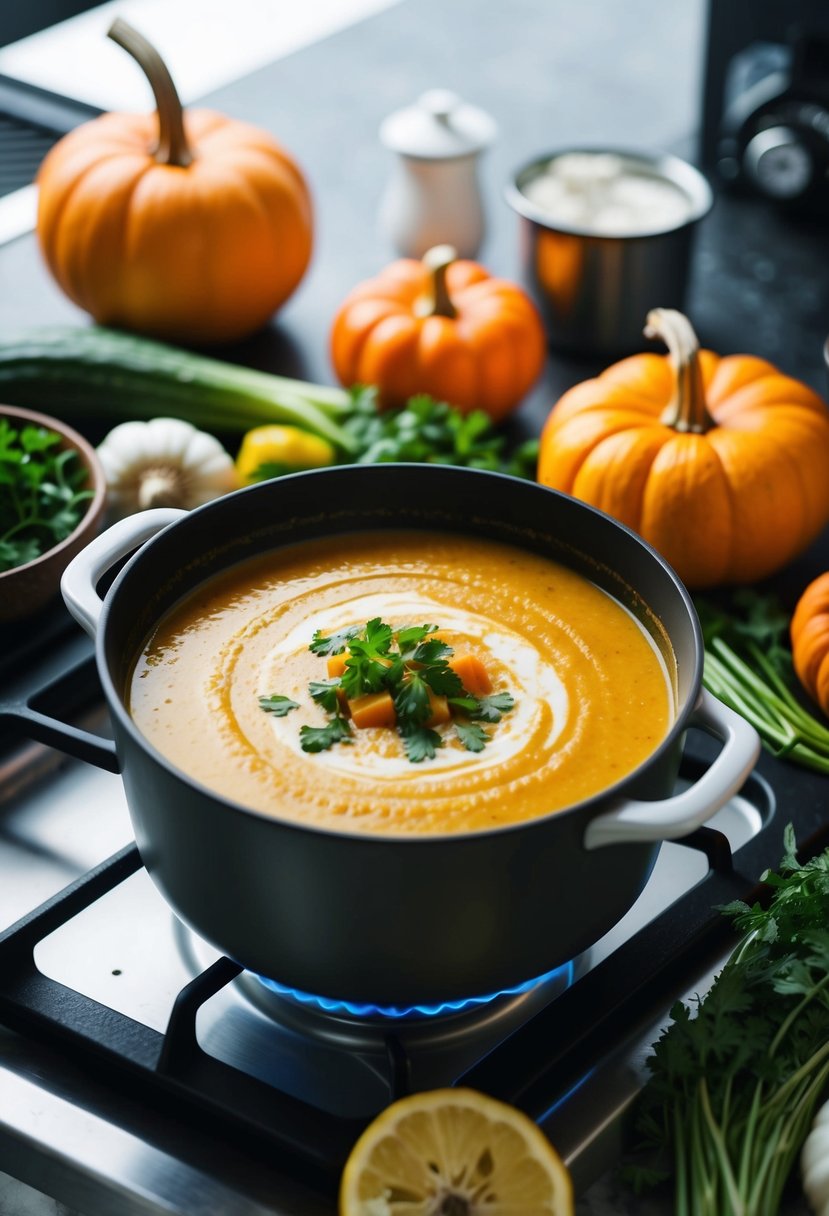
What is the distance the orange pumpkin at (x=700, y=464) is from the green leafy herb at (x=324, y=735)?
0.57 meters

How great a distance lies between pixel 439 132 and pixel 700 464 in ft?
2.65

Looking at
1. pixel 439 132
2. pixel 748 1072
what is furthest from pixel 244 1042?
pixel 439 132

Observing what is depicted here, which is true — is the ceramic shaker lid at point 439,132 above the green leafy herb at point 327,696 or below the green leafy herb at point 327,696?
above

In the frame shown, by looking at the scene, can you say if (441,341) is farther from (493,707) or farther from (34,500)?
(493,707)

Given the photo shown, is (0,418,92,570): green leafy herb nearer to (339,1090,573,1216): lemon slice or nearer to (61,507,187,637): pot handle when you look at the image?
(61,507,187,637): pot handle

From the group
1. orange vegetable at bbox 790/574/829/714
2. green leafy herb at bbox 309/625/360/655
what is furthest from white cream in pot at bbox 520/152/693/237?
green leafy herb at bbox 309/625/360/655

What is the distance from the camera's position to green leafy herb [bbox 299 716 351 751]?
3.68 feet

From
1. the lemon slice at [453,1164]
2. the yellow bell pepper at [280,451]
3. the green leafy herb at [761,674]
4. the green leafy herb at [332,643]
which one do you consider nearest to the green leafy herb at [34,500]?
the yellow bell pepper at [280,451]

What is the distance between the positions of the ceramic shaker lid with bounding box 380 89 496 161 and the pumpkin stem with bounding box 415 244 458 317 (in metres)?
0.28

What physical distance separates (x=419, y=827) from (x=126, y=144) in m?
1.31

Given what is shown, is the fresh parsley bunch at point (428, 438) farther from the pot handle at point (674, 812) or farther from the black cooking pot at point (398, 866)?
the pot handle at point (674, 812)

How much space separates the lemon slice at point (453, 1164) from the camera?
926mm

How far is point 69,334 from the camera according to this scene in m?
1.90

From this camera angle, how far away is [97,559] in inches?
45.7
